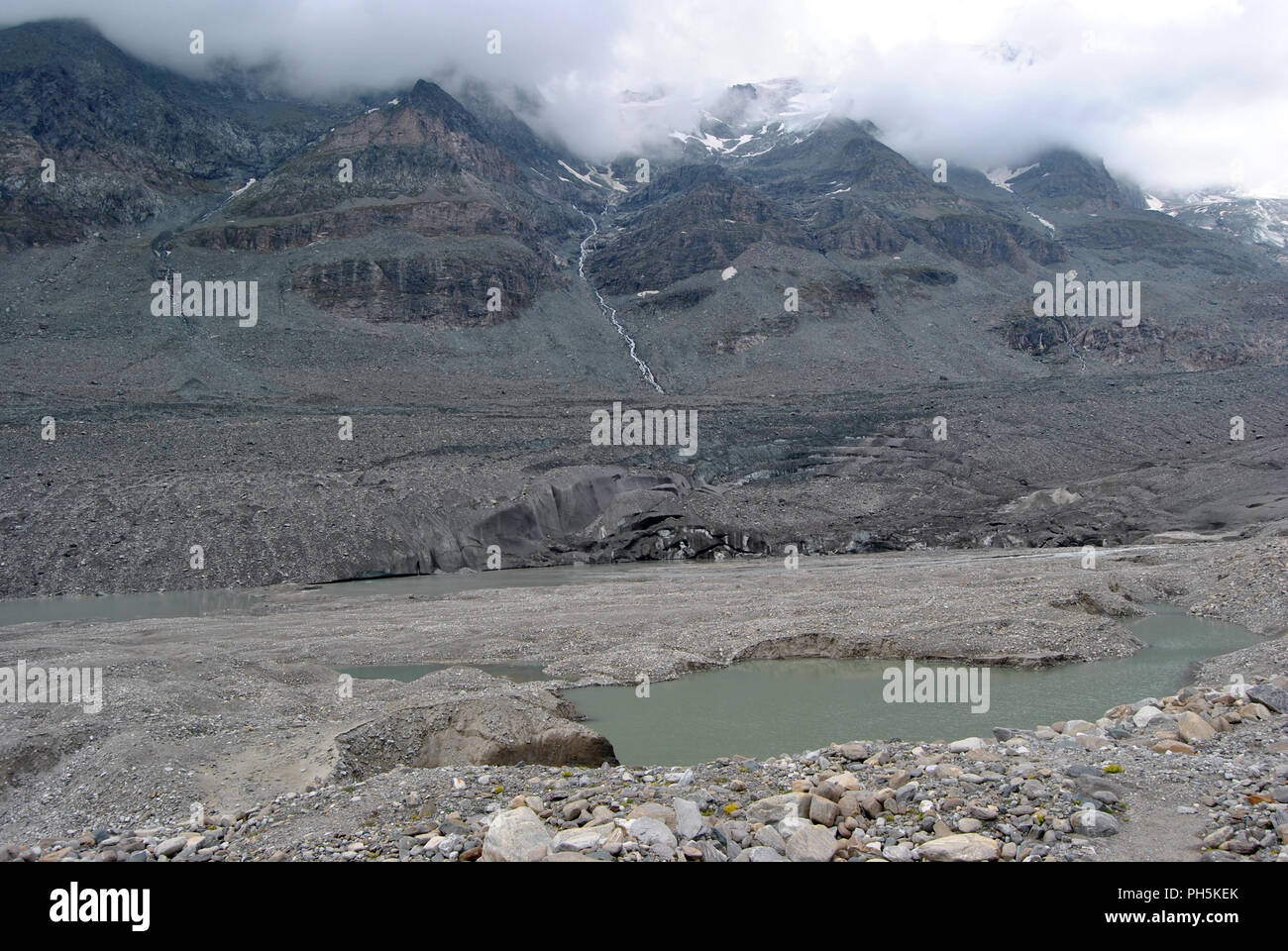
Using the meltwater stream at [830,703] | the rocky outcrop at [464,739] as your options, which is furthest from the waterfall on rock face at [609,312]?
the rocky outcrop at [464,739]

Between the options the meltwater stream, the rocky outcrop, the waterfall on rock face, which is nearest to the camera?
the rocky outcrop

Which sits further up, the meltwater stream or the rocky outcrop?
the rocky outcrop

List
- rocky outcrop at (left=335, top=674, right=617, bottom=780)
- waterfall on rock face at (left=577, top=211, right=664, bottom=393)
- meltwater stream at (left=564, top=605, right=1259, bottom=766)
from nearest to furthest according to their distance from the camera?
rocky outcrop at (left=335, top=674, right=617, bottom=780) → meltwater stream at (left=564, top=605, right=1259, bottom=766) → waterfall on rock face at (left=577, top=211, right=664, bottom=393)

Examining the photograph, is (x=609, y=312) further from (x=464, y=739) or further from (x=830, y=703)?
(x=464, y=739)

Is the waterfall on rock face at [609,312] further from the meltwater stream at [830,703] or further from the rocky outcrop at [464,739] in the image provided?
the rocky outcrop at [464,739]

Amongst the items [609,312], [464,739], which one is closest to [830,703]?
[464,739]

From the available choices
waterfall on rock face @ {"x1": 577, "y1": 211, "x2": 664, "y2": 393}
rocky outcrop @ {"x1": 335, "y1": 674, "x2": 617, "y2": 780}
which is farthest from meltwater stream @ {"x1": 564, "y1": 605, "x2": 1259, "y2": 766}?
waterfall on rock face @ {"x1": 577, "y1": 211, "x2": 664, "y2": 393}

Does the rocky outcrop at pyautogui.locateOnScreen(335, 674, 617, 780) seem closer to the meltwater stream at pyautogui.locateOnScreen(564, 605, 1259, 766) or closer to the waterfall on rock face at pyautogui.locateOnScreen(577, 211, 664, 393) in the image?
the meltwater stream at pyautogui.locateOnScreen(564, 605, 1259, 766)
